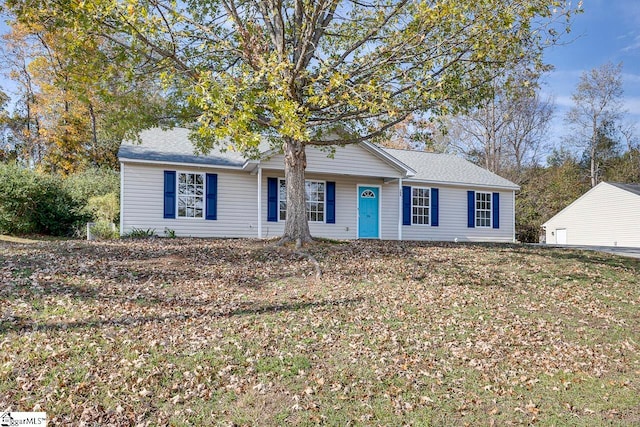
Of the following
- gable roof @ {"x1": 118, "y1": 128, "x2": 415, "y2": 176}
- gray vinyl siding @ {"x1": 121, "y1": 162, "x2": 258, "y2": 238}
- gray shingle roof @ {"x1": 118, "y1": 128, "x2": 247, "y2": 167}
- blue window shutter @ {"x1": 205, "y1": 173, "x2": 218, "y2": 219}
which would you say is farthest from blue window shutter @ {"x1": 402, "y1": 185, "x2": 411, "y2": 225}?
blue window shutter @ {"x1": 205, "y1": 173, "x2": 218, "y2": 219}

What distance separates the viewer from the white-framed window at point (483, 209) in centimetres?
1886

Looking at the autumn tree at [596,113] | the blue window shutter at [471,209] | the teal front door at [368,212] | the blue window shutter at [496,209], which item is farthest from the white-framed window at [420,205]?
the autumn tree at [596,113]

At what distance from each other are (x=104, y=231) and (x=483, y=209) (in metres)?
15.0

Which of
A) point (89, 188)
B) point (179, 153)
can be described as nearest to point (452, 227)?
point (179, 153)

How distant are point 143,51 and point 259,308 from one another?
5866 mm

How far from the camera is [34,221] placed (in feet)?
53.4

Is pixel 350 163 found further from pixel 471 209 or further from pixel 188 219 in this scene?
pixel 471 209

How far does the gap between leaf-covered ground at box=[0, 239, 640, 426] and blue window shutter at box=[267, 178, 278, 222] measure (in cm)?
643

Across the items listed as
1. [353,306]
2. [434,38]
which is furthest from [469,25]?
[353,306]

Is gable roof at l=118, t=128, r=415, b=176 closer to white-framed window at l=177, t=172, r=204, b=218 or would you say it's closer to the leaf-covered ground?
white-framed window at l=177, t=172, r=204, b=218

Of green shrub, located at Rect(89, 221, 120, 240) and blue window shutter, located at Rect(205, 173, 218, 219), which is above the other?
blue window shutter, located at Rect(205, 173, 218, 219)

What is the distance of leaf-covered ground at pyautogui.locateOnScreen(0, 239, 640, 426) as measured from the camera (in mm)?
3943

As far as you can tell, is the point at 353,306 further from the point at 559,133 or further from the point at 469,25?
the point at 559,133

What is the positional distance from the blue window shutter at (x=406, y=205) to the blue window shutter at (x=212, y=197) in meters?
7.40
